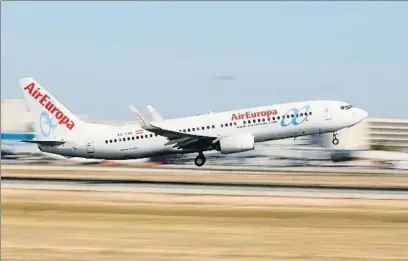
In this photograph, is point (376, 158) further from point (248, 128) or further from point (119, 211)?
point (119, 211)

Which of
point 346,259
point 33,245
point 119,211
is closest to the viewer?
point 346,259

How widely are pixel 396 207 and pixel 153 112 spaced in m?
27.0

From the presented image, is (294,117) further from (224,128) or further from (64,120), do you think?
(64,120)

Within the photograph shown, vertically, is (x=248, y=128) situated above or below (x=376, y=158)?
above

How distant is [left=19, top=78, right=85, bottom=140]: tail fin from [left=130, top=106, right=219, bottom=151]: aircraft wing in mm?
5000

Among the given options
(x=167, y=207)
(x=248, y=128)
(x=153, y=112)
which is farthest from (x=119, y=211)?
(x=153, y=112)

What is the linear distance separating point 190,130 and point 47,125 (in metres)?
9.52

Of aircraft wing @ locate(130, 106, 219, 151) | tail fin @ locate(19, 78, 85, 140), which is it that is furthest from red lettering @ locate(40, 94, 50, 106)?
aircraft wing @ locate(130, 106, 219, 151)

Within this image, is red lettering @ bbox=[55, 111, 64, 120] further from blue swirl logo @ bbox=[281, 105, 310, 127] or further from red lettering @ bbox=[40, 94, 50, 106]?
blue swirl logo @ bbox=[281, 105, 310, 127]

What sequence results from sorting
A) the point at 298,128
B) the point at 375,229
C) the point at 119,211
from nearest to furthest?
the point at 375,229
the point at 119,211
the point at 298,128

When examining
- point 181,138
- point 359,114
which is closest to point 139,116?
point 181,138

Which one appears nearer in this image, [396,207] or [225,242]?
[225,242]

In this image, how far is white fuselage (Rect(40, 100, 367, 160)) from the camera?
51.3 meters

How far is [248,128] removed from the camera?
169ft
